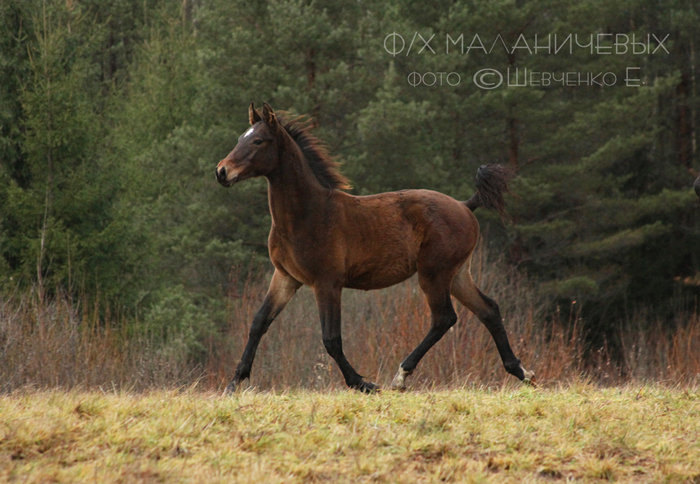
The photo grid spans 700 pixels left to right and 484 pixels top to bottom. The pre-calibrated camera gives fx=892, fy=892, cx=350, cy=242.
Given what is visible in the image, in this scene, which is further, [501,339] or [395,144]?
[395,144]

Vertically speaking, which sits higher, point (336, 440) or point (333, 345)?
point (333, 345)

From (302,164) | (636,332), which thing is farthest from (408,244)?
(636,332)

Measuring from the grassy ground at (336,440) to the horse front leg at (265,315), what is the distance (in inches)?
39.8

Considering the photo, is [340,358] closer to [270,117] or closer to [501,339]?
[501,339]

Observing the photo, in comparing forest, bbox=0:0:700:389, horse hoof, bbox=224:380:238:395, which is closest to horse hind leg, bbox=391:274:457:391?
horse hoof, bbox=224:380:238:395

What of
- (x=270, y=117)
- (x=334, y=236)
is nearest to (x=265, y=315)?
(x=334, y=236)

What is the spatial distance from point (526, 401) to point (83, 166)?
46.9 feet

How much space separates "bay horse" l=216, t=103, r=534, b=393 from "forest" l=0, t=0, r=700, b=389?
11.1 metres

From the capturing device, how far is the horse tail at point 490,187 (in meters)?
8.52

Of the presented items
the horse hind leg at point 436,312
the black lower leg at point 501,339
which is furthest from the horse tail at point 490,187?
the horse hind leg at point 436,312

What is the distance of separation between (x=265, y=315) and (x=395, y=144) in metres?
15.8

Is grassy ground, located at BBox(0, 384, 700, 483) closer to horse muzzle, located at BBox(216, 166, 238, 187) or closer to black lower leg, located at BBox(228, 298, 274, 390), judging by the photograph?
black lower leg, located at BBox(228, 298, 274, 390)

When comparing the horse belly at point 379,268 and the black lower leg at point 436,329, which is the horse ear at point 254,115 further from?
the black lower leg at point 436,329

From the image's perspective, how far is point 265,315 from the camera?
757cm
